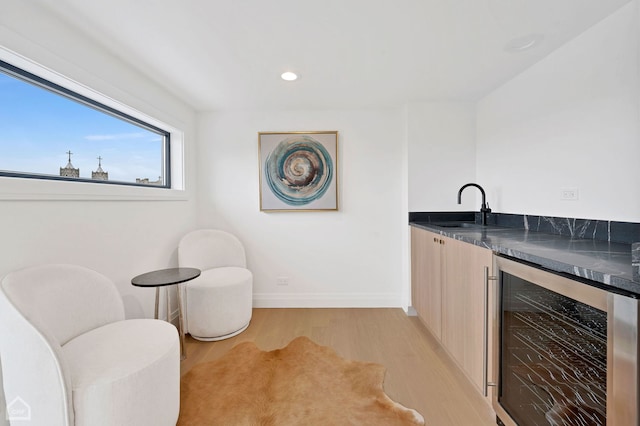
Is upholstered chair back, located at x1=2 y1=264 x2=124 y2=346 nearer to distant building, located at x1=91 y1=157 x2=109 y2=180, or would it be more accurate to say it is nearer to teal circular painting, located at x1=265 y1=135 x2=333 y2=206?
distant building, located at x1=91 y1=157 x2=109 y2=180

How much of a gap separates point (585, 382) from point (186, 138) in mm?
3526

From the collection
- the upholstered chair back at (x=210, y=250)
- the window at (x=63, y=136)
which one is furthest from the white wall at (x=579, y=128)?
the window at (x=63, y=136)

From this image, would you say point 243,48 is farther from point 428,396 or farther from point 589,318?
point 428,396

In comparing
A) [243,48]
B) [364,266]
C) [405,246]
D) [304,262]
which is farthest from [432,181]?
[243,48]

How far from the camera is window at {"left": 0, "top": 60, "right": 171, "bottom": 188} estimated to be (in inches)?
58.8

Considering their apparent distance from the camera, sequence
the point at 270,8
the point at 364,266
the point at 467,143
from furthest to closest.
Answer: the point at 364,266 → the point at 467,143 → the point at 270,8

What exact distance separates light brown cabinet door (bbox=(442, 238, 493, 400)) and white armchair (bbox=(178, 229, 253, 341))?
1.78 meters

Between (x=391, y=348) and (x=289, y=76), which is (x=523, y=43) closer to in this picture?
(x=289, y=76)

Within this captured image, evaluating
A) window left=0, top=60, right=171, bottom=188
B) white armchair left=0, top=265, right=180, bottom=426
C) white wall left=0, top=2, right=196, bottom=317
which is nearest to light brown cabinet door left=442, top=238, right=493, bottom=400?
white armchair left=0, top=265, right=180, bottom=426

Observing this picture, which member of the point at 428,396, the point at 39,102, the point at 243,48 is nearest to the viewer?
the point at 39,102

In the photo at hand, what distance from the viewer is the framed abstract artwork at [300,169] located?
3.22 meters

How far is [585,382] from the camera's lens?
1049 millimetres

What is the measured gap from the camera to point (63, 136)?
1.79m

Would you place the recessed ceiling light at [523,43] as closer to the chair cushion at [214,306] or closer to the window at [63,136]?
the chair cushion at [214,306]
